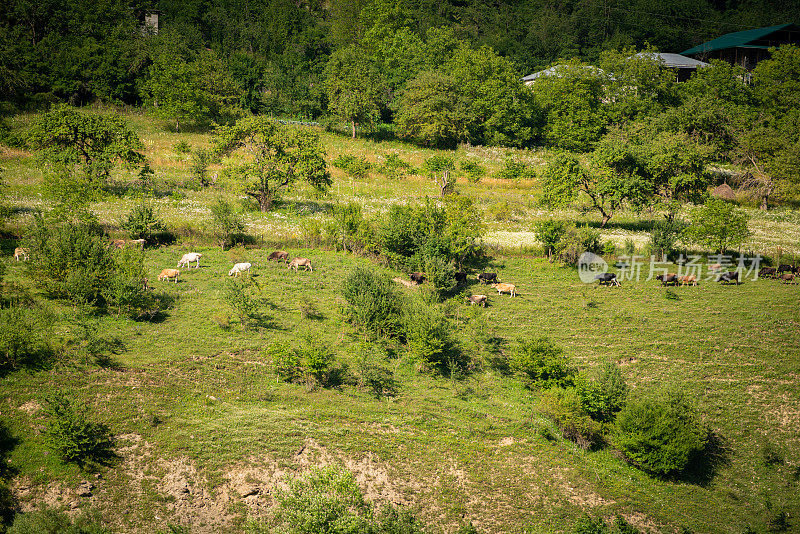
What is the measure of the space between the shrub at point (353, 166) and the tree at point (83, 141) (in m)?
19.1

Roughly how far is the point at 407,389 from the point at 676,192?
31329 mm

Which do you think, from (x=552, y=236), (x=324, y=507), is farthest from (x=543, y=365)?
(x=552, y=236)

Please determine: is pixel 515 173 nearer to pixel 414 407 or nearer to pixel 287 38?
pixel 414 407

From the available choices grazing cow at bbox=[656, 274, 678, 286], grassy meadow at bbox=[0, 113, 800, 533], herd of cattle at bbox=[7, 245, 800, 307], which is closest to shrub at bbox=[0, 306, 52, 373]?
grassy meadow at bbox=[0, 113, 800, 533]

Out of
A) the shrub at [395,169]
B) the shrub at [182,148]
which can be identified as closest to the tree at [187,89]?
the shrub at [182,148]

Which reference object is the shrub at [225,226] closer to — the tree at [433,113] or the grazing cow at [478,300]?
the grazing cow at [478,300]

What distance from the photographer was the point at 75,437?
17.8m

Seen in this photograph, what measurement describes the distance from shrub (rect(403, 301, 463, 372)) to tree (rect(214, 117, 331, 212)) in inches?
802

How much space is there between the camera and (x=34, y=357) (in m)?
21.5

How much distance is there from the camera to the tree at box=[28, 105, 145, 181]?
131 feet

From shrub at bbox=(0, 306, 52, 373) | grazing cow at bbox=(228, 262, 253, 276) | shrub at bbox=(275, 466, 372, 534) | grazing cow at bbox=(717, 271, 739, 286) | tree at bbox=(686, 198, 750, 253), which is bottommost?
shrub at bbox=(275, 466, 372, 534)

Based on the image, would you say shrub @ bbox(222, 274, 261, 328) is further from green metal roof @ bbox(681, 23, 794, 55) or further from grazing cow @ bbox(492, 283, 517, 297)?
green metal roof @ bbox(681, 23, 794, 55)

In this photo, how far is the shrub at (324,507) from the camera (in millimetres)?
15086

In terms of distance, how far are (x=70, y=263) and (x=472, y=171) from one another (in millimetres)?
40328
